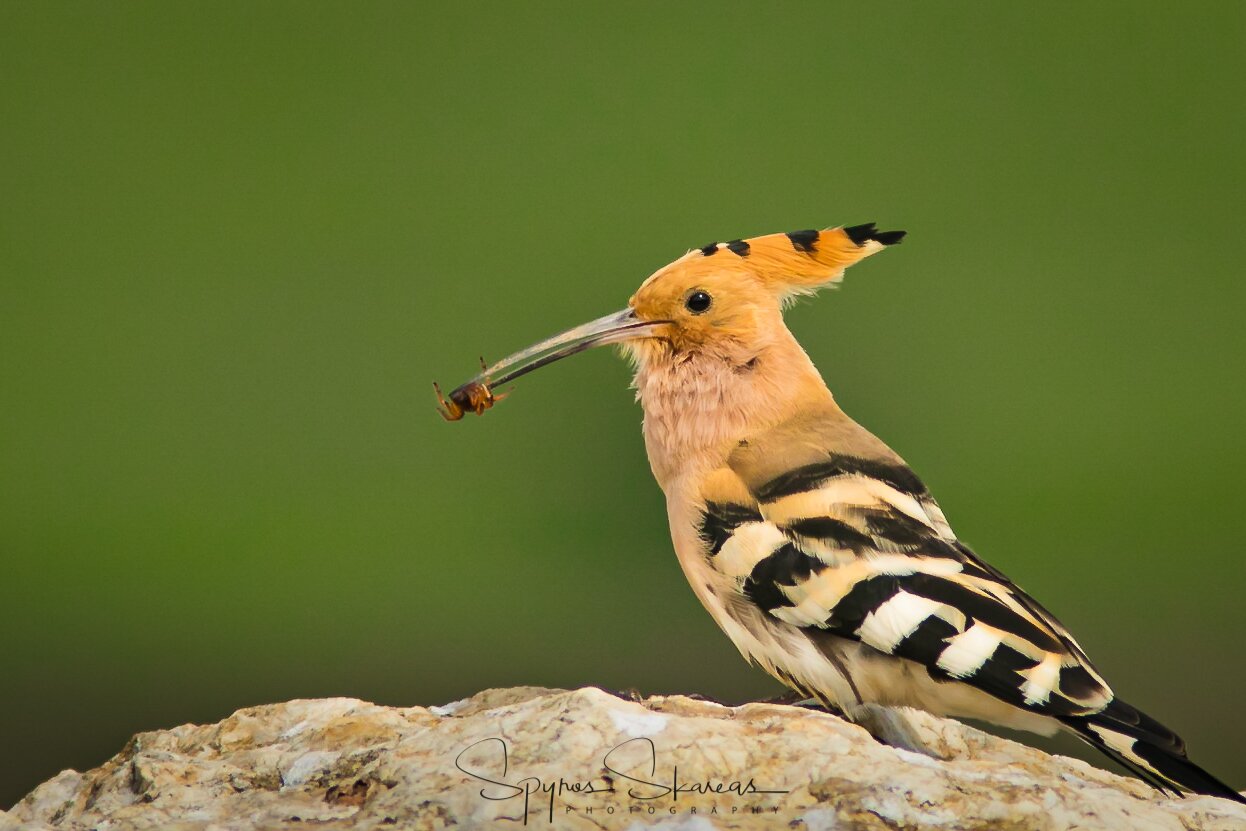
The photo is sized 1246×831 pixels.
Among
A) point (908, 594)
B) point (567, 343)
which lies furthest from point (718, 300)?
point (908, 594)

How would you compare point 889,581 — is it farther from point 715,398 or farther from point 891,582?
point 715,398

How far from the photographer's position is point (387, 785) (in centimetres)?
100

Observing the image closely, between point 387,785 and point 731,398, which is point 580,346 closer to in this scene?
point 731,398

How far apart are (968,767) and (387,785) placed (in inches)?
17.5

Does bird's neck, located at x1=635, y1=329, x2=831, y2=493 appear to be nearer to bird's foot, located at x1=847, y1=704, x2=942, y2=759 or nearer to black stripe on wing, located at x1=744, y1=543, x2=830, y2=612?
black stripe on wing, located at x1=744, y1=543, x2=830, y2=612

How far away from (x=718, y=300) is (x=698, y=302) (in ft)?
0.07

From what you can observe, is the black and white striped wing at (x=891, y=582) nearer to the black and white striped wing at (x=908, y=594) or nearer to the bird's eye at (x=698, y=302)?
the black and white striped wing at (x=908, y=594)

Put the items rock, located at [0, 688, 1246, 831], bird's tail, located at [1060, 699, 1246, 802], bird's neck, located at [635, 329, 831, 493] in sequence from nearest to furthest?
rock, located at [0, 688, 1246, 831], bird's tail, located at [1060, 699, 1246, 802], bird's neck, located at [635, 329, 831, 493]

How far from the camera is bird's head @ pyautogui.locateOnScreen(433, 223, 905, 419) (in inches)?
55.7

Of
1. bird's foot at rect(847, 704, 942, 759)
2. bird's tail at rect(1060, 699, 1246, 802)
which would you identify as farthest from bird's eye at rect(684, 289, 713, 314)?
bird's tail at rect(1060, 699, 1246, 802)

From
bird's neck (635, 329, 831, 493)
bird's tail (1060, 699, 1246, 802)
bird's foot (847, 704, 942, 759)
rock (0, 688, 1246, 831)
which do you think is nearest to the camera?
rock (0, 688, 1246, 831)

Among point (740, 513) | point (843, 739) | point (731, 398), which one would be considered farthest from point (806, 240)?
point (843, 739)

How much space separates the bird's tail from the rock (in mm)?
18

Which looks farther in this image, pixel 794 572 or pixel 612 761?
pixel 794 572
